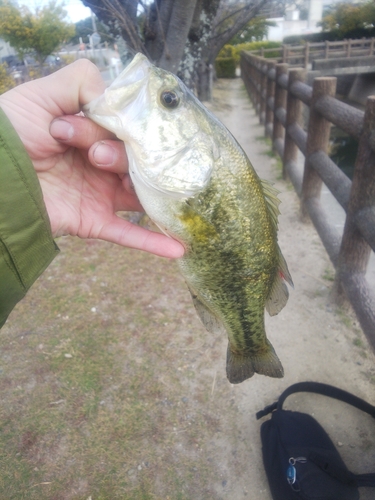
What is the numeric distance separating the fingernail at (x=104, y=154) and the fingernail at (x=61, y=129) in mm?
122

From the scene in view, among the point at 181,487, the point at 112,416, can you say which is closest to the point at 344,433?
the point at 181,487

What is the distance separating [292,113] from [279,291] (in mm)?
4220

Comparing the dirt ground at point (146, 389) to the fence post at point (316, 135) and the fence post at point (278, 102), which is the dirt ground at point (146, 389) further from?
the fence post at point (278, 102)

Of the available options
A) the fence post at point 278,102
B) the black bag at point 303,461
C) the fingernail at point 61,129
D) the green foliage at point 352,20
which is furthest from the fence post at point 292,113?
the green foliage at point 352,20

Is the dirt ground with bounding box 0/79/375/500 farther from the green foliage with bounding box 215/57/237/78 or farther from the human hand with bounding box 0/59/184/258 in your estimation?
the green foliage with bounding box 215/57/237/78

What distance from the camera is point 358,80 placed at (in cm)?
1950

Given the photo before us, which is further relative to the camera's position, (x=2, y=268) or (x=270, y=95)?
(x=270, y=95)

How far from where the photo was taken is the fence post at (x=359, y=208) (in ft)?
8.38

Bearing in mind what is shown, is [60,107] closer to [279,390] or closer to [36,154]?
[36,154]

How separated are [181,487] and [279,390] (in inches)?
35.2

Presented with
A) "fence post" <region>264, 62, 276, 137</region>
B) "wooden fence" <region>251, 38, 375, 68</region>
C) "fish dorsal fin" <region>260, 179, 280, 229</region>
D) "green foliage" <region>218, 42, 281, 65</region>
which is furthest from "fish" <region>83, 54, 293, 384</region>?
"green foliage" <region>218, 42, 281, 65</region>

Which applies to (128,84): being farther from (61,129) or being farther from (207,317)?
(207,317)

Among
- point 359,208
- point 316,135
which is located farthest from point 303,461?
point 316,135

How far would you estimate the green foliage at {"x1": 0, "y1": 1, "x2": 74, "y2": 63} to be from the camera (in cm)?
1230
